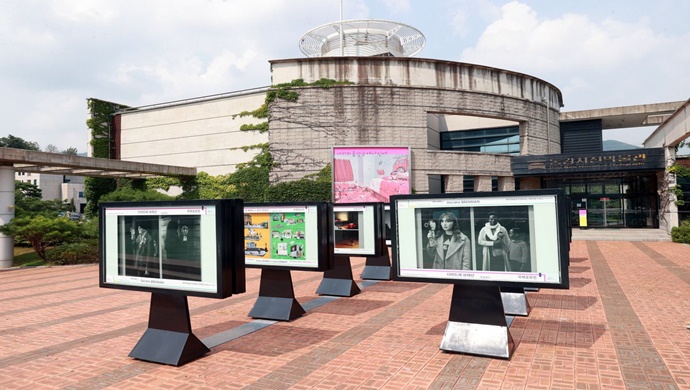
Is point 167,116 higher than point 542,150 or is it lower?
higher

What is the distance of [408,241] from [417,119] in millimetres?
22354

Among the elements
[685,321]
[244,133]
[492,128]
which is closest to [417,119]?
[492,128]

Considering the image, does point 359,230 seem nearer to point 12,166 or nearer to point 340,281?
point 340,281

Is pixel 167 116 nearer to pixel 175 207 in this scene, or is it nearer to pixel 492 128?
pixel 492 128

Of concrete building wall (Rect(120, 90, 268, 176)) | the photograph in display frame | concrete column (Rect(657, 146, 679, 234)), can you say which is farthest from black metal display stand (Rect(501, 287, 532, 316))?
concrete column (Rect(657, 146, 679, 234))

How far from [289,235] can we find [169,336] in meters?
2.68

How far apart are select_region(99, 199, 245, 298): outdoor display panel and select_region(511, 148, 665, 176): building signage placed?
26873 millimetres

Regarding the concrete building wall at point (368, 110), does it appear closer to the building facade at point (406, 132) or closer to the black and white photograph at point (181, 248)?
the building facade at point (406, 132)

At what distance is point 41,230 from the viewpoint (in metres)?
17.2

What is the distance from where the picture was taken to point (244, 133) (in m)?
27.6

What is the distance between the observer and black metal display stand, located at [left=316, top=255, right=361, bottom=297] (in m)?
9.85

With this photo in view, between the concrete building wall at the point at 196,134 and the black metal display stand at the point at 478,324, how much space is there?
75.4ft

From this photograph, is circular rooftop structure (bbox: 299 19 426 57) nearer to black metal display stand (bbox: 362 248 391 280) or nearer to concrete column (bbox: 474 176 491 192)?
concrete column (bbox: 474 176 491 192)

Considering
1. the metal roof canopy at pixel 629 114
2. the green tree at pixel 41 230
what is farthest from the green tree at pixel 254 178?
the metal roof canopy at pixel 629 114
